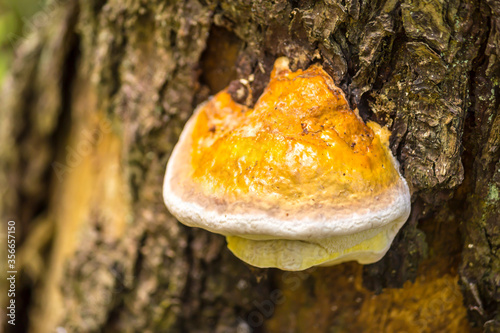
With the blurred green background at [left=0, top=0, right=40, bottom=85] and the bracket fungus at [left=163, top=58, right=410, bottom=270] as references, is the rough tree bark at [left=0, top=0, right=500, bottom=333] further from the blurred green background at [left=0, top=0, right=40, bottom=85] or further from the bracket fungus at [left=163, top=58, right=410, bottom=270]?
→ the blurred green background at [left=0, top=0, right=40, bottom=85]

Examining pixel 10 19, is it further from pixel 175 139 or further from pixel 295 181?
pixel 295 181

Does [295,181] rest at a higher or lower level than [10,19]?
higher

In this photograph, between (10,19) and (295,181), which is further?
(10,19)

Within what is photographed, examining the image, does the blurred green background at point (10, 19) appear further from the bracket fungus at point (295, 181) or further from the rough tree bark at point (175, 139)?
the bracket fungus at point (295, 181)

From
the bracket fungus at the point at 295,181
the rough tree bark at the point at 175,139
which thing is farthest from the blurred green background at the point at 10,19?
the bracket fungus at the point at 295,181

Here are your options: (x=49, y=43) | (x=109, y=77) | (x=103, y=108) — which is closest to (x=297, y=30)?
(x=109, y=77)

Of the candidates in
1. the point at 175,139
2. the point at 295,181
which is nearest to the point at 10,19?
the point at 175,139

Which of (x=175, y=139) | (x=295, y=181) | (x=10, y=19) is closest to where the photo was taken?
(x=295, y=181)
